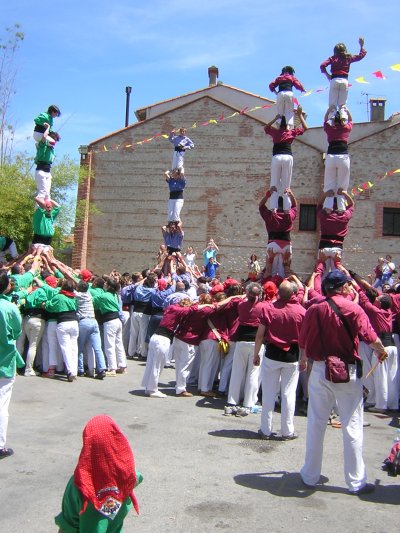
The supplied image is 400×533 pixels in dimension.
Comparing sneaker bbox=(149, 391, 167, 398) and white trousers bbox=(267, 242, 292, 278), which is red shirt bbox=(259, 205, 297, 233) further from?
sneaker bbox=(149, 391, 167, 398)

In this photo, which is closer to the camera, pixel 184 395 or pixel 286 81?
pixel 184 395

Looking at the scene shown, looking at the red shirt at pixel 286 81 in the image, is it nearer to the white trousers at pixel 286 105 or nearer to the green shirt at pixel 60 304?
the white trousers at pixel 286 105

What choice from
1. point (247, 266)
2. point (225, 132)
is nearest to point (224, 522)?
point (247, 266)

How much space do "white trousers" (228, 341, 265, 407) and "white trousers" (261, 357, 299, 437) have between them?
1.30 metres

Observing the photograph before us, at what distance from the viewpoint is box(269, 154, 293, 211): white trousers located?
11305mm

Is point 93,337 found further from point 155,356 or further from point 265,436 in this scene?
point 265,436

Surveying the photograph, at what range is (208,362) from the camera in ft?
32.6

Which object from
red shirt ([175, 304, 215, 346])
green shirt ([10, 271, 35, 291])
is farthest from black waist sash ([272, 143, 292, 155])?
green shirt ([10, 271, 35, 291])

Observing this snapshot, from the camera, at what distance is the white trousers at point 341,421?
221 inches

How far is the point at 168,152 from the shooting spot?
1118 inches

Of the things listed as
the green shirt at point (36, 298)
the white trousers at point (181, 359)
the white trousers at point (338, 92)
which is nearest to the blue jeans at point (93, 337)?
the green shirt at point (36, 298)

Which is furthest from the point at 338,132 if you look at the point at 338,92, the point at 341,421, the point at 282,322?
the point at 341,421

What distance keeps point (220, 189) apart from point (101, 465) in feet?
83.0

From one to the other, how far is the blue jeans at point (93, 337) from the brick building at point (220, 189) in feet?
55.4
